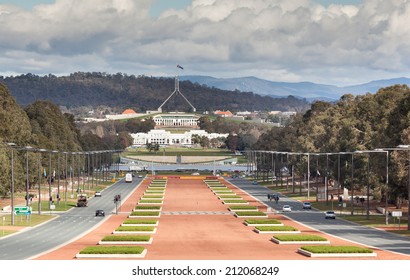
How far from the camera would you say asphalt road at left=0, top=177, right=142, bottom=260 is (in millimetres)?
79037

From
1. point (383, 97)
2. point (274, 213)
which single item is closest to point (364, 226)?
point (274, 213)

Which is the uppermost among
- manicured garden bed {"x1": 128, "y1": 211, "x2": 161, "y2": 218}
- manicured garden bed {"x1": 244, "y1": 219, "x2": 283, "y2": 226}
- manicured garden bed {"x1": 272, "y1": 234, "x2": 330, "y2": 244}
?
manicured garden bed {"x1": 272, "y1": 234, "x2": 330, "y2": 244}

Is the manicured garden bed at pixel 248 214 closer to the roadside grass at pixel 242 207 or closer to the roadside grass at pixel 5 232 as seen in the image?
the roadside grass at pixel 242 207

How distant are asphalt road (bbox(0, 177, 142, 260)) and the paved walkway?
1548 millimetres

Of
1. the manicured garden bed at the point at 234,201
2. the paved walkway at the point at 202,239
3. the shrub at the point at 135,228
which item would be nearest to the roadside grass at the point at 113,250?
the paved walkway at the point at 202,239

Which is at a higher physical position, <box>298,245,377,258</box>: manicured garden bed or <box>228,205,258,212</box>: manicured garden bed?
<box>298,245,377,258</box>: manicured garden bed

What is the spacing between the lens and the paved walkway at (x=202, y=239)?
2940 inches

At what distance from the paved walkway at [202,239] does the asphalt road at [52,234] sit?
1.55 meters

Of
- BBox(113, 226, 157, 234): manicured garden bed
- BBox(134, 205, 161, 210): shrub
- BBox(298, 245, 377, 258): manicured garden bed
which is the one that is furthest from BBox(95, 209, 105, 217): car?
BBox(298, 245, 377, 258): manicured garden bed

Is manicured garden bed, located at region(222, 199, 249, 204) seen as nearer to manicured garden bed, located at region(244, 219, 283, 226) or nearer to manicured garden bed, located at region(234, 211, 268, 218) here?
manicured garden bed, located at region(234, 211, 268, 218)

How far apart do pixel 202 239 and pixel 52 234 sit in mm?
16549

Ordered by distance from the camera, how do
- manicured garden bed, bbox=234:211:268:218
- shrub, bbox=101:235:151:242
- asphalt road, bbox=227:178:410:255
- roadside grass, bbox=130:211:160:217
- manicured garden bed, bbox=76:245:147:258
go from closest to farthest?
manicured garden bed, bbox=76:245:147:258 → asphalt road, bbox=227:178:410:255 → shrub, bbox=101:235:151:242 → manicured garden bed, bbox=234:211:268:218 → roadside grass, bbox=130:211:160:217

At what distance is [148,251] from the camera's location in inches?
3105

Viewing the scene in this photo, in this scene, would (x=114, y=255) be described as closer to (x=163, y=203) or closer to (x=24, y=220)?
(x=24, y=220)
